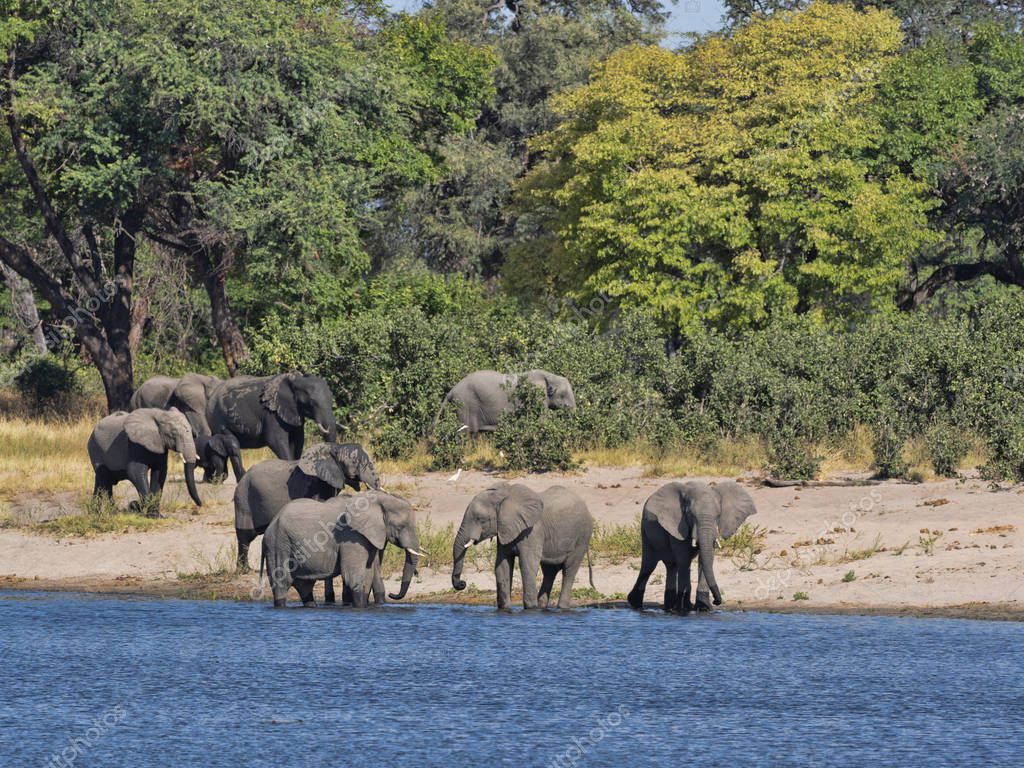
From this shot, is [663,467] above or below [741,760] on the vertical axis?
above

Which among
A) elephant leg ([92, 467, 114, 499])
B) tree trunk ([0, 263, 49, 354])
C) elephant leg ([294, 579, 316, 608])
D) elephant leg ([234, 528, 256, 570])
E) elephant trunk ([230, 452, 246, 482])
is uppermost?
tree trunk ([0, 263, 49, 354])

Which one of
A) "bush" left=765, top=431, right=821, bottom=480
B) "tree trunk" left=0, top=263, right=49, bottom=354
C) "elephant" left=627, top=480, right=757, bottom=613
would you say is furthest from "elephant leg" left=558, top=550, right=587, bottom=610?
"tree trunk" left=0, top=263, right=49, bottom=354

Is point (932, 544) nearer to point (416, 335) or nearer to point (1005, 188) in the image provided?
point (416, 335)

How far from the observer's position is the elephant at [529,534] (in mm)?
20297

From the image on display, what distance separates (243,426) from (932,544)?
40.9 feet

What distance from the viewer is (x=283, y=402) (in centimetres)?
3012

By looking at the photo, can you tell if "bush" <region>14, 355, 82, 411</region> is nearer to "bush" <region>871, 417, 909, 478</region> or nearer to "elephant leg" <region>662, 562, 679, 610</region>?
"bush" <region>871, 417, 909, 478</region>

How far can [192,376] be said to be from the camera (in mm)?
32375

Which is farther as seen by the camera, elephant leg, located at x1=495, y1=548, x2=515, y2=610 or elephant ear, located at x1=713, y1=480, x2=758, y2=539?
elephant leg, located at x1=495, y1=548, x2=515, y2=610

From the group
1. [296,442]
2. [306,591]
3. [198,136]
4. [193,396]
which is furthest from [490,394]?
[306,591]

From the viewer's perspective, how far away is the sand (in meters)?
21.5

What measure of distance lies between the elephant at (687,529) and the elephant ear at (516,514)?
125cm

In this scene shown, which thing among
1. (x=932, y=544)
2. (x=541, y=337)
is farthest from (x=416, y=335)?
(x=932, y=544)

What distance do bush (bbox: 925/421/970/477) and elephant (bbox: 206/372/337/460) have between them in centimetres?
967
